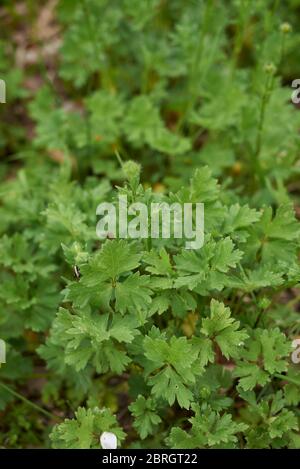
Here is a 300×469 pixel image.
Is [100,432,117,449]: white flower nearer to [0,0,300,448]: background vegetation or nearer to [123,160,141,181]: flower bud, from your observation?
[0,0,300,448]: background vegetation

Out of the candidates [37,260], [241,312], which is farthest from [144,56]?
[241,312]

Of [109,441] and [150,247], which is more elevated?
[150,247]

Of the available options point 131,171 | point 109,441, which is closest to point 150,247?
point 131,171

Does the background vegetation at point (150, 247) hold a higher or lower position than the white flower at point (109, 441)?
higher

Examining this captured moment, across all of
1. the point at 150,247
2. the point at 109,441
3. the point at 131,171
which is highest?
the point at 131,171

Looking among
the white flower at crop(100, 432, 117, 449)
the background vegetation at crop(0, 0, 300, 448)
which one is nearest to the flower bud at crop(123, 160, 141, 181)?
the background vegetation at crop(0, 0, 300, 448)

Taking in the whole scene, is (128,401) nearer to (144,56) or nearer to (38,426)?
(38,426)

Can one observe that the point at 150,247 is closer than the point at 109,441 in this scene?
No

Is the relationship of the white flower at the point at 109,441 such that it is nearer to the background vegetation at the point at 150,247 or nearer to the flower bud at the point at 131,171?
the background vegetation at the point at 150,247

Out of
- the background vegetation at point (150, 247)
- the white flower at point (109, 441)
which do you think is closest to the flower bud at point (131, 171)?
the background vegetation at point (150, 247)

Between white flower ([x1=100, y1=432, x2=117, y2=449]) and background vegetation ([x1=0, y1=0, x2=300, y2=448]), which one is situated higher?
background vegetation ([x1=0, y1=0, x2=300, y2=448])

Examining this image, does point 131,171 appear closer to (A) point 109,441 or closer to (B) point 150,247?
(B) point 150,247
